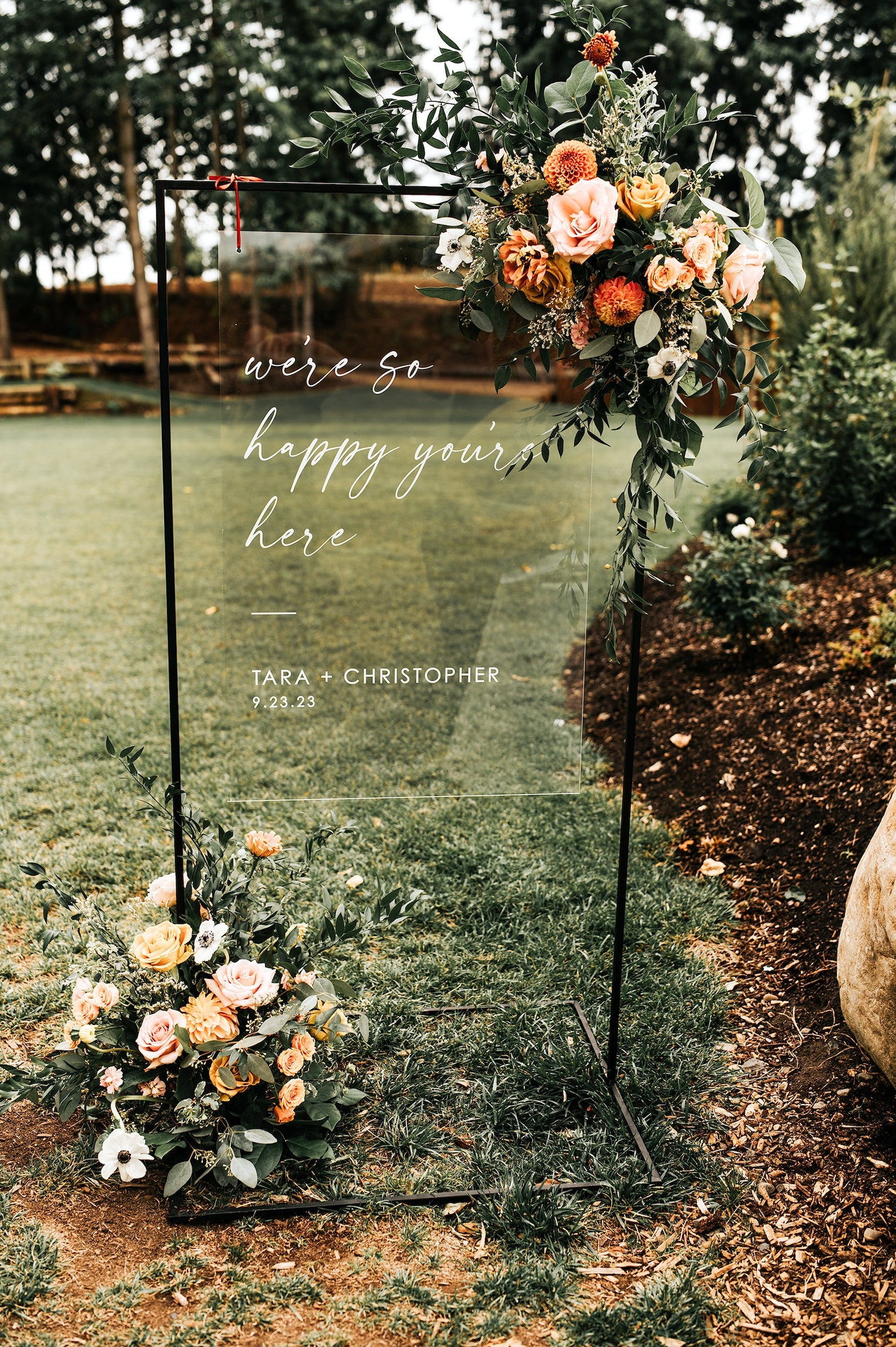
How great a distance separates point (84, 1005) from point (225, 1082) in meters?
0.36

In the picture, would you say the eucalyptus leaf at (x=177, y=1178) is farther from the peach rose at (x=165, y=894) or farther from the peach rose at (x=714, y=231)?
the peach rose at (x=714, y=231)

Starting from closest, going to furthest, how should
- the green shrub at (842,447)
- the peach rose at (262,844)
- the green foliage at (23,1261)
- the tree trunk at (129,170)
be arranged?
the green foliage at (23,1261), the peach rose at (262,844), the green shrub at (842,447), the tree trunk at (129,170)

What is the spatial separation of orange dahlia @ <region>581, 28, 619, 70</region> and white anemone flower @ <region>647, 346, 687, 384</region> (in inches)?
22.3

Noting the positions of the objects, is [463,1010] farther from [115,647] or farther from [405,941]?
[115,647]

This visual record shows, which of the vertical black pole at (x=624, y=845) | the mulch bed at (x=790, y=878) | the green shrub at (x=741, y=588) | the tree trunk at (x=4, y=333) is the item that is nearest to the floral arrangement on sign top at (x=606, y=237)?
the vertical black pole at (x=624, y=845)

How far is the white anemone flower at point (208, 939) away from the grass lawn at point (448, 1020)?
58 cm

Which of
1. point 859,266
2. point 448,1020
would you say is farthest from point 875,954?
point 859,266

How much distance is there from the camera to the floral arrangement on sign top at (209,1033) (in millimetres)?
2240

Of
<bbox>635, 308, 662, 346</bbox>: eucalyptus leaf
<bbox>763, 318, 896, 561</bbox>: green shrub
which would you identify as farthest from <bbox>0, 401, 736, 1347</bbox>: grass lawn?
<bbox>635, 308, 662, 346</bbox>: eucalyptus leaf

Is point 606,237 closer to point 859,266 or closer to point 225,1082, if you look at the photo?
point 225,1082

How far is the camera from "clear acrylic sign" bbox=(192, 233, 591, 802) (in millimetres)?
2941

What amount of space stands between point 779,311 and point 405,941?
5442 millimetres

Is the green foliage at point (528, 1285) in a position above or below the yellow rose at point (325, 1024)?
below

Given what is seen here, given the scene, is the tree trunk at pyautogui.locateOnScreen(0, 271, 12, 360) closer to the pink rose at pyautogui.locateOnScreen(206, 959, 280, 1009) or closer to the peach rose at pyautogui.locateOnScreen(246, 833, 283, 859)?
the peach rose at pyautogui.locateOnScreen(246, 833, 283, 859)
